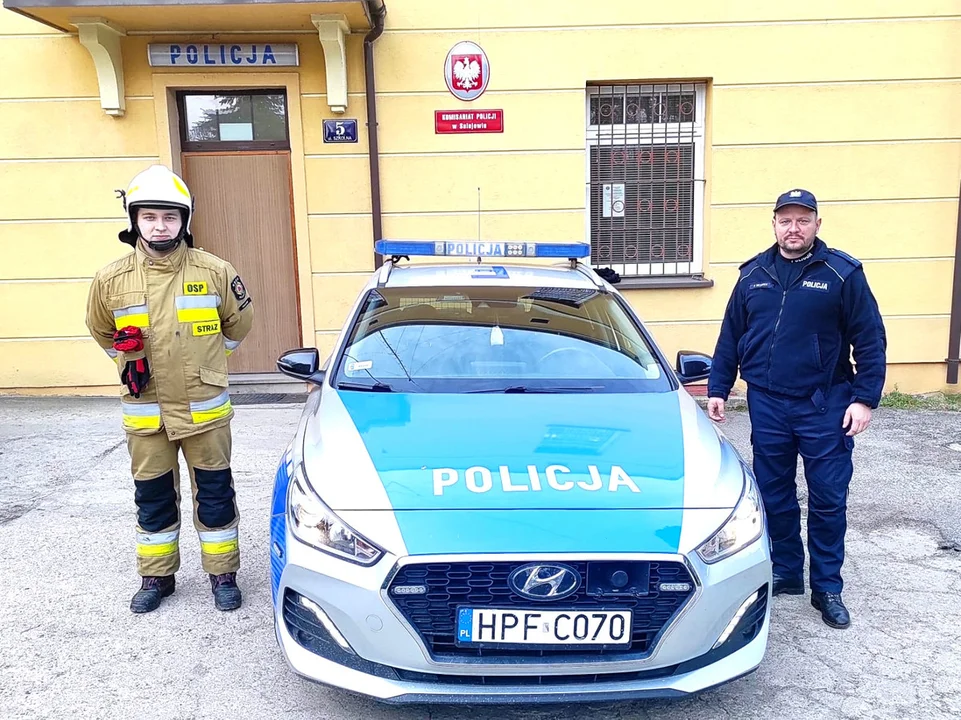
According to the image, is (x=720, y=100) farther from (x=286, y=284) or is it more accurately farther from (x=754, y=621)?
(x=754, y=621)

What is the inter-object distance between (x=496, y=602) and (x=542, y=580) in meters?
0.15

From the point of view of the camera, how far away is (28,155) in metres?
6.82

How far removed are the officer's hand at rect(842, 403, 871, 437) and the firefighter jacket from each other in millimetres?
2583

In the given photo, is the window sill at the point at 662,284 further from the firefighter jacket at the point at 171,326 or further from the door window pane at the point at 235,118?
the firefighter jacket at the point at 171,326

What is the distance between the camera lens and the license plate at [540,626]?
227 centimetres

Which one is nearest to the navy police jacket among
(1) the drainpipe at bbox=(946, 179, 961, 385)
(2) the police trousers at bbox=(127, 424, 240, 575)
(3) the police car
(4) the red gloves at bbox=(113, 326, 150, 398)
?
(3) the police car

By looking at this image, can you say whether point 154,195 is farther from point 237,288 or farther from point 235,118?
point 235,118

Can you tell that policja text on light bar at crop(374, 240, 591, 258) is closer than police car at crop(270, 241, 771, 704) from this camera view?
No

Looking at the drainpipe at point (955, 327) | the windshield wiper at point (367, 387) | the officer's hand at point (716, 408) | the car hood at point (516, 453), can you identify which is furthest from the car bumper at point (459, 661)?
the drainpipe at point (955, 327)

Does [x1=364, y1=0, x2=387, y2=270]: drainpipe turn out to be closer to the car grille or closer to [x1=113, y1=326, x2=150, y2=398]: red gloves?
[x1=113, y1=326, x2=150, y2=398]: red gloves

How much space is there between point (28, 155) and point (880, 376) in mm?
6921

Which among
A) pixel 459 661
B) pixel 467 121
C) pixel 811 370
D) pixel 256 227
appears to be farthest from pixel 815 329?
pixel 256 227

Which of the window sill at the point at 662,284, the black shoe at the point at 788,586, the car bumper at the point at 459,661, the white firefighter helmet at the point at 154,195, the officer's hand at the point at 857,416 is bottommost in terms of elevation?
the black shoe at the point at 788,586

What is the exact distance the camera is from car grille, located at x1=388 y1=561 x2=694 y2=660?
2256mm
